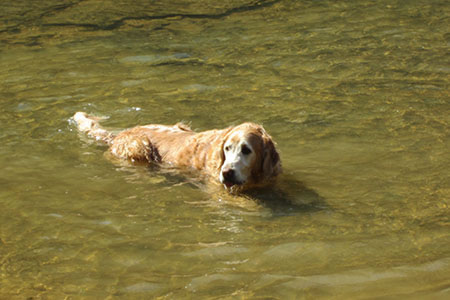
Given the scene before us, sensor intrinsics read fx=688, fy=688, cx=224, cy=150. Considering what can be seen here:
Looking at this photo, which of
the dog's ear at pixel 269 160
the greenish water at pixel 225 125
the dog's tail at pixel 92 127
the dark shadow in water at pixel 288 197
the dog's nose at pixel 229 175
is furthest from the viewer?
the dog's tail at pixel 92 127

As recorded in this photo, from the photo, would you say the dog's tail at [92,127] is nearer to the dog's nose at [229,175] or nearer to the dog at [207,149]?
the dog at [207,149]

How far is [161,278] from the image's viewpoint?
4.87 meters

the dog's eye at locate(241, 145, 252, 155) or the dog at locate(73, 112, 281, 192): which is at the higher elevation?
the dog's eye at locate(241, 145, 252, 155)

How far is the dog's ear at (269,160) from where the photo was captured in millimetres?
6750

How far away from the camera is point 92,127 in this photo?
28.1 feet

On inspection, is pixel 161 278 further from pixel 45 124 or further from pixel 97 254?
pixel 45 124

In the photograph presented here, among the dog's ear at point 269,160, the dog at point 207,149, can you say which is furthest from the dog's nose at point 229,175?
the dog's ear at point 269,160

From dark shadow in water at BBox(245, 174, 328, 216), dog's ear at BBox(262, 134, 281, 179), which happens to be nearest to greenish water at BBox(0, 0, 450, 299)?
dark shadow in water at BBox(245, 174, 328, 216)

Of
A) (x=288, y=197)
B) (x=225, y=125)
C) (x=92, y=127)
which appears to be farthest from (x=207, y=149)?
(x=92, y=127)

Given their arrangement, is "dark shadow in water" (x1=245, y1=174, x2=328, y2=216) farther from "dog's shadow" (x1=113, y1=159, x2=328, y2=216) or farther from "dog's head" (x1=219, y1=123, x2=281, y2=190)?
"dog's head" (x1=219, y1=123, x2=281, y2=190)

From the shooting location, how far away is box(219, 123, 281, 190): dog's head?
662cm

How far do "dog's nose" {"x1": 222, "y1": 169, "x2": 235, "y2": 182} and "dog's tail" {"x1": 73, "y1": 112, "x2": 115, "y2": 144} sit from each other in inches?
87.1

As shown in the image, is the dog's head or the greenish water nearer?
the greenish water

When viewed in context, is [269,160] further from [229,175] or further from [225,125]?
[225,125]
